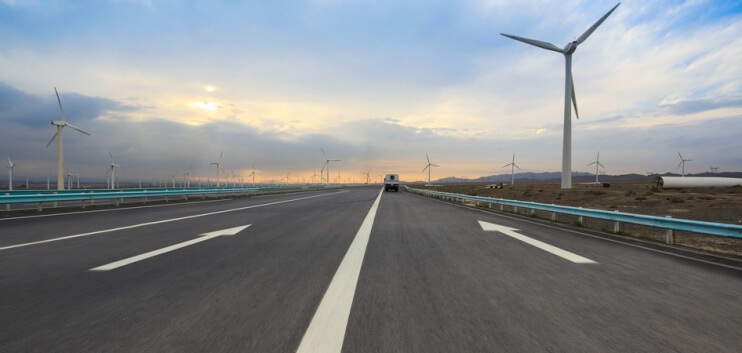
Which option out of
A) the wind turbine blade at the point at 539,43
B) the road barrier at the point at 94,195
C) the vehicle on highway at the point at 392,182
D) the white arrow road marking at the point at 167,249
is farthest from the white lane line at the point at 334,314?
the vehicle on highway at the point at 392,182

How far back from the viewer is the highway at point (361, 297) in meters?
3.07

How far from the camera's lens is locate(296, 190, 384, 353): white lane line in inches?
114

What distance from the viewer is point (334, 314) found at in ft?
11.9

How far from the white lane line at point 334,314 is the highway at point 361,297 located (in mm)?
20

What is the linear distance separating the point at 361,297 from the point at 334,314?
2.18 ft

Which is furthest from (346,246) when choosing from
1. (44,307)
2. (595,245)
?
(595,245)

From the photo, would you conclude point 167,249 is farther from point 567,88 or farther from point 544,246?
point 567,88

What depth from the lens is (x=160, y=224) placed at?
39.0 feet

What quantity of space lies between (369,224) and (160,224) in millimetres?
6761

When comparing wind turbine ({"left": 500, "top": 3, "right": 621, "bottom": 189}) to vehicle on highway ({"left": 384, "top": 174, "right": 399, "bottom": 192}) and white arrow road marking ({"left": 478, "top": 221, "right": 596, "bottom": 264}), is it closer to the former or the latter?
vehicle on highway ({"left": 384, "top": 174, "right": 399, "bottom": 192})

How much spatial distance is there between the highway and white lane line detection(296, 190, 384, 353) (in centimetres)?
2

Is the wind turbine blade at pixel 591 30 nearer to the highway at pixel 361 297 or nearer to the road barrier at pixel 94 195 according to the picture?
the highway at pixel 361 297

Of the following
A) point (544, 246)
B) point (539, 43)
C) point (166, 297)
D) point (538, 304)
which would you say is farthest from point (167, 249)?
point (539, 43)

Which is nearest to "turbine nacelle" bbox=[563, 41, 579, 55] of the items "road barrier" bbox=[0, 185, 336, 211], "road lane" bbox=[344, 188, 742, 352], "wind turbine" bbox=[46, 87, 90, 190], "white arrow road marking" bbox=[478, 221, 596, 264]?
"white arrow road marking" bbox=[478, 221, 596, 264]
